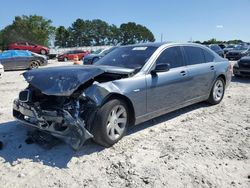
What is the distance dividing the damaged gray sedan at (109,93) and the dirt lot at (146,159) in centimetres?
30

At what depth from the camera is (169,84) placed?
5383mm

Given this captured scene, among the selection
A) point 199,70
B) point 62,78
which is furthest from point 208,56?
point 62,78

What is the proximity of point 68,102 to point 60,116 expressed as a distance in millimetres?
251

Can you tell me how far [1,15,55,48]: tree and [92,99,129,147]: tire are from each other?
178 feet

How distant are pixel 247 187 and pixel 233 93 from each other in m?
6.01

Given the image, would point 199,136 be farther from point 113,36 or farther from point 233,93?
point 113,36

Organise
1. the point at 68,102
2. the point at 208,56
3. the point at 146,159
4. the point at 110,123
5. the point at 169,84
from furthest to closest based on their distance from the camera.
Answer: the point at 208,56, the point at 169,84, the point at 110,123, the point at 68,102, the point at 146,159

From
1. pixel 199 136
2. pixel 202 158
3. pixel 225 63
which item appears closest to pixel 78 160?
pixel 202 158

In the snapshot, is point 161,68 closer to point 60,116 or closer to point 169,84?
point 169,84

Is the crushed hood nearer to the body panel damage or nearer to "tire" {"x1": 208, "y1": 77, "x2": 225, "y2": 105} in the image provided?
the body panel damage

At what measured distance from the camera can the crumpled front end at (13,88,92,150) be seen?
397cm

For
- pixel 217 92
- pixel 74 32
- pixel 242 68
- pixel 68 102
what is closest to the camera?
pixel 68 102

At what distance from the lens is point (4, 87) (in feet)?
35.0

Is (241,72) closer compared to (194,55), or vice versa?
(194,55)
